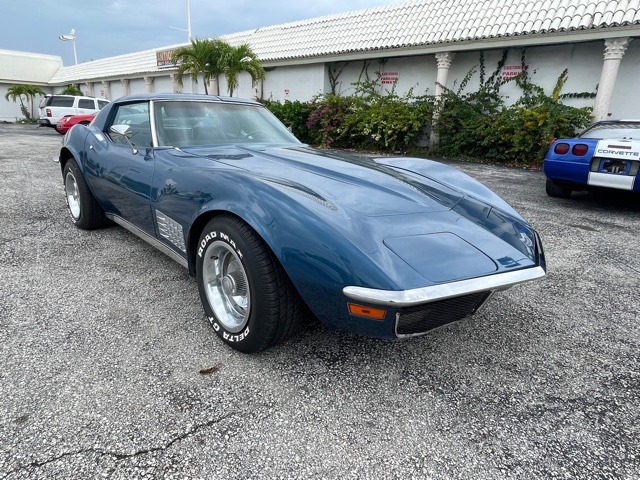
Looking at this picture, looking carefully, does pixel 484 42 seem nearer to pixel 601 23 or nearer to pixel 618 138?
pixel 601 23

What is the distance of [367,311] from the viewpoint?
1.55 meters

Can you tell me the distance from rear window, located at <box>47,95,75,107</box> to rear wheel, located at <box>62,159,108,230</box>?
1883cm

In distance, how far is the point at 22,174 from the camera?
6.81 meters

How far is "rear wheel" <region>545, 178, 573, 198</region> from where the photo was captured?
587 cm

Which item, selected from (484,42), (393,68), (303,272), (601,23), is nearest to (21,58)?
(393,68)

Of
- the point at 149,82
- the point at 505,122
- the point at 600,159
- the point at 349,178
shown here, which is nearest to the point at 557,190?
the point at 600,159

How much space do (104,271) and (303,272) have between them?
2005mm

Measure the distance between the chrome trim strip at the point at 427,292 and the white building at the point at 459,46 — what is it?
1066 centimetres

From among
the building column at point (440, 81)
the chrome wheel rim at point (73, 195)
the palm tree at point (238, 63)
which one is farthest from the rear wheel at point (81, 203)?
the palm tree at point (238, 63)

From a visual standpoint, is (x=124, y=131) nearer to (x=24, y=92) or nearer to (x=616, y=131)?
(x=616, y=131)

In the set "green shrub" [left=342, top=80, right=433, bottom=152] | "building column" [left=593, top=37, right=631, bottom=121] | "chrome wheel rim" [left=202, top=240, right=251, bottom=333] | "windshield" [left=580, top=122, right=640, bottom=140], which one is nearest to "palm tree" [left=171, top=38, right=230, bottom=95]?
"green shrub" [left=342, top=80, right=433, bottom=152]

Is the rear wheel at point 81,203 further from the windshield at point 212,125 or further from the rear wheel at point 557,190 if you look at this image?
the rear wheel at point 557,190

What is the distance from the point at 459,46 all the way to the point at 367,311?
12.2m

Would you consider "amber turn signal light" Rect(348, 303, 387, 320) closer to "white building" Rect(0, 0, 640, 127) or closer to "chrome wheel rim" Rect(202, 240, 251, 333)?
"chrome wheel rim" Rect(202, 240, 251, 333)
